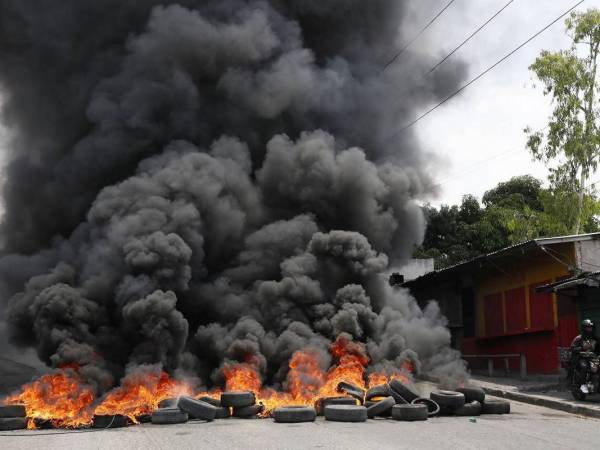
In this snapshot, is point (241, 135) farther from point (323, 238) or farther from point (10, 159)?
point (10, 159)

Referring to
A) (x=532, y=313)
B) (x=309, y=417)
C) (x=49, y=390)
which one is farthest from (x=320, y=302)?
(x=532, y=313)

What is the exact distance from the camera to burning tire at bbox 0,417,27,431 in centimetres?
1195

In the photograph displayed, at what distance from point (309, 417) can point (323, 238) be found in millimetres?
7303

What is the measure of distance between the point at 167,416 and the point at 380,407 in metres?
4.12

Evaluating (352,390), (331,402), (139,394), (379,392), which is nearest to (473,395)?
(379,392)

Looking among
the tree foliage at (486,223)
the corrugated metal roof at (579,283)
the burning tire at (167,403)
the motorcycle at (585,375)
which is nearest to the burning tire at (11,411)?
the burning tire at (167,403)

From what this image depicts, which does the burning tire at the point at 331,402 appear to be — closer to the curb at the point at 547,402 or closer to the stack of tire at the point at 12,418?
the curb at the point at 547,402

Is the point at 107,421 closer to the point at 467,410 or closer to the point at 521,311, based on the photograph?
the point at 467,410

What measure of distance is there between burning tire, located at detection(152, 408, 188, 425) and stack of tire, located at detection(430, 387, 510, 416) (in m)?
5.20

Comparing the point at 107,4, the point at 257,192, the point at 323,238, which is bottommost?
the point at 323,238

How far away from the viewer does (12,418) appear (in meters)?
12.1

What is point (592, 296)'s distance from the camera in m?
19.0

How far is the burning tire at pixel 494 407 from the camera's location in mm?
13898

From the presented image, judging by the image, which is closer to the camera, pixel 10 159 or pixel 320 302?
pixel 320 302
